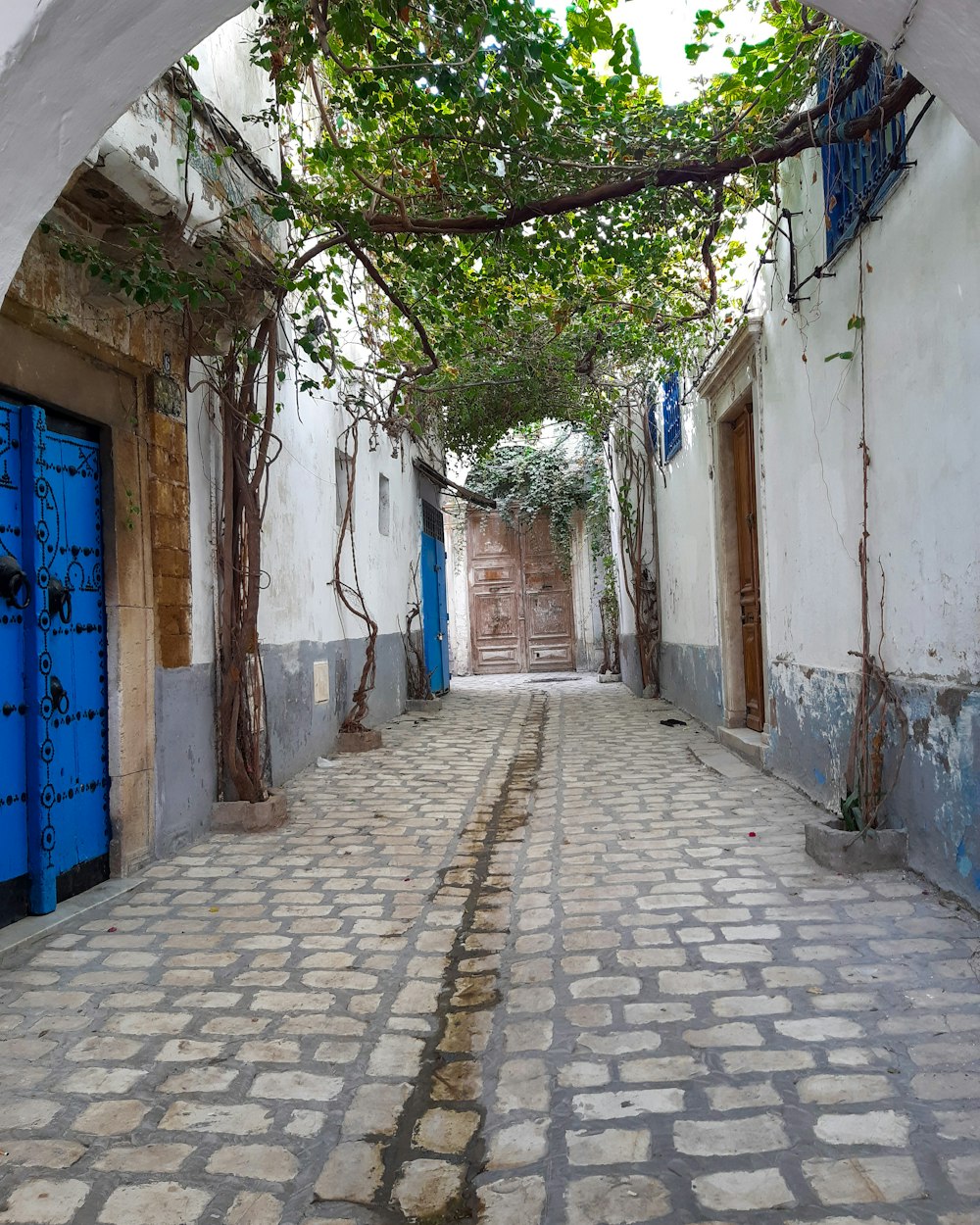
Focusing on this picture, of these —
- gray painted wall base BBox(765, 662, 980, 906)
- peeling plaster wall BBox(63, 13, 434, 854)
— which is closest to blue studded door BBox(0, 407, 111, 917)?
peeling plaster wall BBox(63, 13, 434, 854)

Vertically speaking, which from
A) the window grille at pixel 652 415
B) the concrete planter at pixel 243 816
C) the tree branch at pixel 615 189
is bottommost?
the concrete planter at pixel 243 816

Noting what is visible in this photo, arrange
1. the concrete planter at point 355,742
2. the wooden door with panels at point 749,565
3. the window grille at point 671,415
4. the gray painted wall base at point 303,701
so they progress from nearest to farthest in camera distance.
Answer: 1. the gray painted wall base at point 303,701
2. the wooden door with panels at point 749,565
3. the concrete planter at point 355,742
4. the window grille at point 671,415

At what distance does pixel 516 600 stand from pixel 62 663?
15.9m

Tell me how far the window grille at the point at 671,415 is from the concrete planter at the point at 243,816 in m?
6.38

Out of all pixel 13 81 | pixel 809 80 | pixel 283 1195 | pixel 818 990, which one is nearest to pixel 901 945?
pixel 818 990

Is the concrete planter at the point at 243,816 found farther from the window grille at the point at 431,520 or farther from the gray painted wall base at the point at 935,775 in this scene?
the window grille at the point at 431,520

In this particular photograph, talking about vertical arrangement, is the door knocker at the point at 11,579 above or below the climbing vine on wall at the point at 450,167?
below

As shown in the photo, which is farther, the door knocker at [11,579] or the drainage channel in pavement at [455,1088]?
the door knocker at [11,579]

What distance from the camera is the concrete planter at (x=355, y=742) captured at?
794 centimetres

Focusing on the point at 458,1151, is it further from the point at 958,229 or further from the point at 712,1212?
the point at 958,229

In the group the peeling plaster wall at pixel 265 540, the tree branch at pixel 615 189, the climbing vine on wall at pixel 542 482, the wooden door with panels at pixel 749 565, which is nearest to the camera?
the peeling plaster wall at pixel 265 540

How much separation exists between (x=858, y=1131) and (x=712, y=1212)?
442 millimetres

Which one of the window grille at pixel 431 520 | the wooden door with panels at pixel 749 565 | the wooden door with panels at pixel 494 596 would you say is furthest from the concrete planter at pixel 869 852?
the wooden door with panels at pixel 494 596

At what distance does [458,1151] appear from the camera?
203cm
